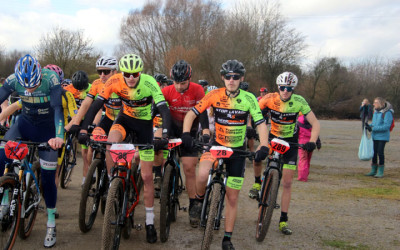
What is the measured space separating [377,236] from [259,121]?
8.32 feet

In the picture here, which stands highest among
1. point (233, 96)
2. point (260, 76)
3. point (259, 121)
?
point (260, 76)

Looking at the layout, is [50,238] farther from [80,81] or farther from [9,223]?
[80,81]

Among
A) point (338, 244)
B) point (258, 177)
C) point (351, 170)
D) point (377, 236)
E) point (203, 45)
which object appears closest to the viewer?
point (338, 244)

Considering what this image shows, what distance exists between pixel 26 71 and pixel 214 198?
2597mm

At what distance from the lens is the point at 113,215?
3.69 meters

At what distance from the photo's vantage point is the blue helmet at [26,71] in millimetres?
4047

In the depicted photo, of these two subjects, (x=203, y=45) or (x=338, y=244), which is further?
(x=203, y=45)

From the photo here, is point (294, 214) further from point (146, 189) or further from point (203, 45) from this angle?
point (203, 45)

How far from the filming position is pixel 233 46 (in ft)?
114

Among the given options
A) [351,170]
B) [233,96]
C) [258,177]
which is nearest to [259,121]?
[233,96]

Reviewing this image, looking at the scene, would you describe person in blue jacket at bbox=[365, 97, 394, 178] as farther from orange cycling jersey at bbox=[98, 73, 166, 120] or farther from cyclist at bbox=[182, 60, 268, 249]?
orange cycling jersey at bbox=[98, 73, 166, 120]

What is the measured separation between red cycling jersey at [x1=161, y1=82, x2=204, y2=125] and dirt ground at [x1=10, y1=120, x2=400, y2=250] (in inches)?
66.7

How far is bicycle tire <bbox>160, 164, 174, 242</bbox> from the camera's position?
4.42m

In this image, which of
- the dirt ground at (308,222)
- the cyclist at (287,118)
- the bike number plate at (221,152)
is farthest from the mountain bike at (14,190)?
the cyclist at (287,118)
